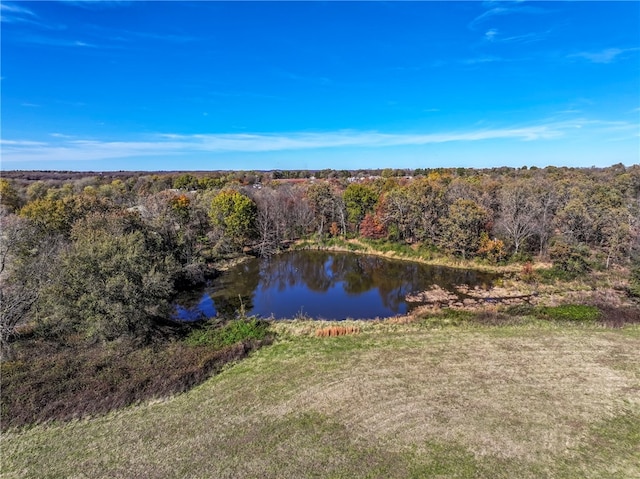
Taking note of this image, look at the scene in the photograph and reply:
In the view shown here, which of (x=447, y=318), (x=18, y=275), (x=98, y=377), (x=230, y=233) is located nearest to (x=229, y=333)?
(x=98, y=377)

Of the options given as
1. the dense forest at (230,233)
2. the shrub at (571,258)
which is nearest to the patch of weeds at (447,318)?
the dense forest at (230,233)

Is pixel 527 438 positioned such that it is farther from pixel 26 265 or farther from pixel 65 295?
pixel 26 265

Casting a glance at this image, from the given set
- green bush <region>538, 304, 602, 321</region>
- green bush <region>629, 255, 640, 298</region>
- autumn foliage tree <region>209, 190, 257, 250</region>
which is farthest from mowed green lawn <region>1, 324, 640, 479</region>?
autumn foliage tree <region>209, 190, 257, 250</region>

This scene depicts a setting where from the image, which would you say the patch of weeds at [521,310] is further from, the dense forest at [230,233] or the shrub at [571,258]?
the shrub at [571,258]

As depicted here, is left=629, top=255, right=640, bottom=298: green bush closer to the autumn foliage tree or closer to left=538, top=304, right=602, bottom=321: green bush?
left=538, top=304, right=602, bottom=321: green bush

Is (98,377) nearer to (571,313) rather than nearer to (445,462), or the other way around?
(445,462)

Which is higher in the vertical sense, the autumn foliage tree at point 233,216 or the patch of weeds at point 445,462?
the autumn foliage tree at point 233,216
